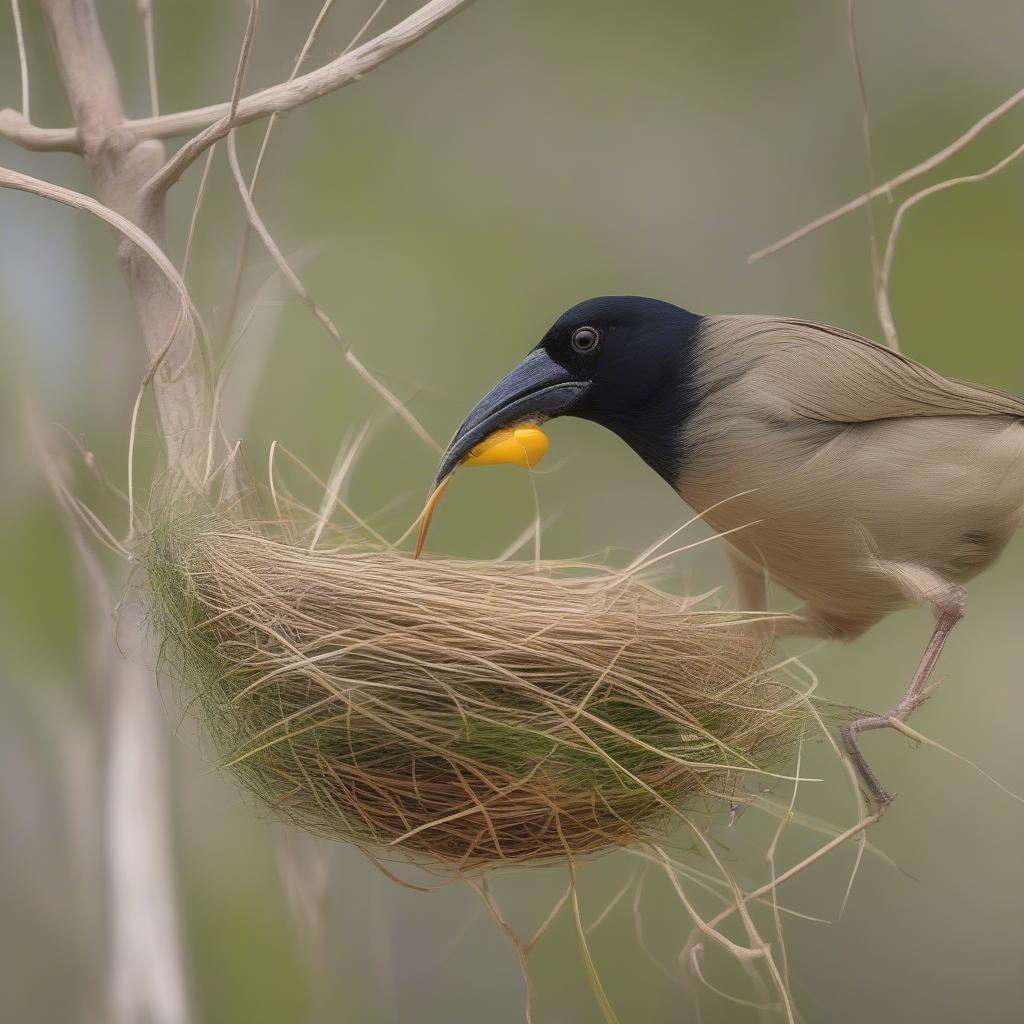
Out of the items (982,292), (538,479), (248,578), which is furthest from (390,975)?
(982,292)

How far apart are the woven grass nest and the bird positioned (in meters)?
0.13

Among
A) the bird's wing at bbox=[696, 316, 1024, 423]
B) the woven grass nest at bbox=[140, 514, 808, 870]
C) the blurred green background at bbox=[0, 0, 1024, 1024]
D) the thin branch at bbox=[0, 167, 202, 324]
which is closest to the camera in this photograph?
the woven grass nest at bbox=[140, 514, 808, 870]

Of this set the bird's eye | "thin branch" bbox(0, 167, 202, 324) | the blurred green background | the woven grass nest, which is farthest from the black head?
the blurred green background

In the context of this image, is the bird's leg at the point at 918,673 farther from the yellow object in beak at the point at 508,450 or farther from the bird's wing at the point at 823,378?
the yellow object in beak at the point at 508,450

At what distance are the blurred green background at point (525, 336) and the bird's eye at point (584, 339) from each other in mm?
598

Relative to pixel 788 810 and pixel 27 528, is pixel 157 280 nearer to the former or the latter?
pixel 788 810

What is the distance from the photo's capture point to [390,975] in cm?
173

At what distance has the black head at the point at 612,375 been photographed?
1.07 m

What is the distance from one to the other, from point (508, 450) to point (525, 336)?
0.78 m

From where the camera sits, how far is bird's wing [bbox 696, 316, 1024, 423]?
1.06 metres

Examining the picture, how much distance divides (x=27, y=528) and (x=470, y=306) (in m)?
0.75

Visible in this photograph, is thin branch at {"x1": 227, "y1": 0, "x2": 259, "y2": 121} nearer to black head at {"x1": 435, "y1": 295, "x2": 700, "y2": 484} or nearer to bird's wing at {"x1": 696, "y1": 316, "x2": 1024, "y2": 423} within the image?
black head at {"x1": 435, "y1": 295, "x2": 700, "y2": 484}

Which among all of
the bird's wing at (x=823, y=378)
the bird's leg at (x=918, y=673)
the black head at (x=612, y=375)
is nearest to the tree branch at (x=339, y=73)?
the black head at (x=612, y=375)

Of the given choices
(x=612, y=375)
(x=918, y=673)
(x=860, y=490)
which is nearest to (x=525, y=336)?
(x=612, y=375)
